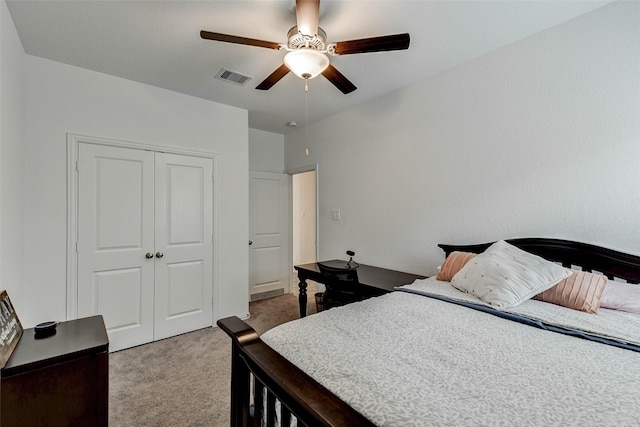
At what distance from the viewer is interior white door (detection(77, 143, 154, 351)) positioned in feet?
8.27

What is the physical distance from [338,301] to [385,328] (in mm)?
1375

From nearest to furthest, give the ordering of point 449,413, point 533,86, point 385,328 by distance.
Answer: point 449,413 < point 385,328 < point 533,86

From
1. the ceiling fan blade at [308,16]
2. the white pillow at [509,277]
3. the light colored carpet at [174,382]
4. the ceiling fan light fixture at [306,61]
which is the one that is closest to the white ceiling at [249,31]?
the ceiling fan blade at [308,16]

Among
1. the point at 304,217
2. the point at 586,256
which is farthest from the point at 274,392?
the point at 304,217

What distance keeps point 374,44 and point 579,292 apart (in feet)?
5.83

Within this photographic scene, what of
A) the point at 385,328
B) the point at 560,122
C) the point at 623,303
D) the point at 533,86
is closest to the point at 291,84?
the point at 533,86

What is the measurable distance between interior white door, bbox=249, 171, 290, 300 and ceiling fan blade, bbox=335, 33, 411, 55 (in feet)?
8.92

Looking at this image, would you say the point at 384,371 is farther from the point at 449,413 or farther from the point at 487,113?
the point at 487,113

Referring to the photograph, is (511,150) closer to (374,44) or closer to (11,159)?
(374,44)

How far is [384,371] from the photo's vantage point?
0.91m

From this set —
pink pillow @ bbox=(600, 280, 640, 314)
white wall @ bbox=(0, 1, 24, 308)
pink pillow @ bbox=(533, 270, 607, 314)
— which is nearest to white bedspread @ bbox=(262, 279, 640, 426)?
pink pillow @ bbox=(533, 270, 607, 314)

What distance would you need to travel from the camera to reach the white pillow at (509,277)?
1568 mm

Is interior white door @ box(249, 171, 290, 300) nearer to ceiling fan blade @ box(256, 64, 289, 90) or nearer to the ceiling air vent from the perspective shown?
the ceiling air vent

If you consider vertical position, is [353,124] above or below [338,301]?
above
